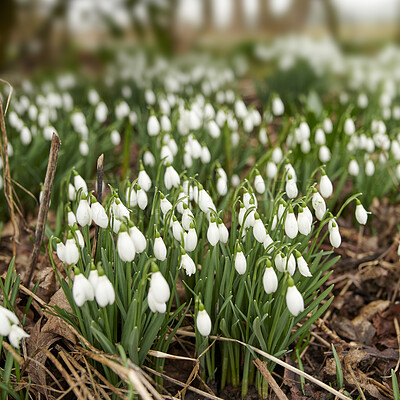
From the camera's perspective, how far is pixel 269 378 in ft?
A: 6.41

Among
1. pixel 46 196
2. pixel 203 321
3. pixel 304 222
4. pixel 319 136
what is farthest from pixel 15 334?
pixel 319 136

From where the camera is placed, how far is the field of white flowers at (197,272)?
6.01 feet

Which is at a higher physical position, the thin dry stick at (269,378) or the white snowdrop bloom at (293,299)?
the white snowdrop bloom at (293,299)

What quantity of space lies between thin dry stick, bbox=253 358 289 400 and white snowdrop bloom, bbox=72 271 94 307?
76 cm

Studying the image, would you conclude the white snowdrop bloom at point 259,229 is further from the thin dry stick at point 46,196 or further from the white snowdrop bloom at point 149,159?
the white snowdrop bloom at point 149,159

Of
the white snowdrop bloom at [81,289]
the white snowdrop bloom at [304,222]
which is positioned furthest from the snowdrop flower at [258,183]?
the white snowdrop bloom at [81,289]

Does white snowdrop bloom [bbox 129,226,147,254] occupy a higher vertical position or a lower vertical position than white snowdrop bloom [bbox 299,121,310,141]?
higher

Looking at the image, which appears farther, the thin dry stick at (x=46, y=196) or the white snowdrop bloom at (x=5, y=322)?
the thin dry stick at (x=46, y=196)

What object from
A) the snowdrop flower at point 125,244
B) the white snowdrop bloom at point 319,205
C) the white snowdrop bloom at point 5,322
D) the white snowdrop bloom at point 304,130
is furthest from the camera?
the white snowdrop bloom at point 304,130

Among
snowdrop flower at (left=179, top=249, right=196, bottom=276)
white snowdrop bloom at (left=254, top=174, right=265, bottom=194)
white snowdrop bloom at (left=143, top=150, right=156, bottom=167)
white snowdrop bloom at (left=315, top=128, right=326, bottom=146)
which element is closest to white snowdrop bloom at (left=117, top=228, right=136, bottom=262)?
snowdrop flower at (left=179, top=249, right=196, bottom=276)

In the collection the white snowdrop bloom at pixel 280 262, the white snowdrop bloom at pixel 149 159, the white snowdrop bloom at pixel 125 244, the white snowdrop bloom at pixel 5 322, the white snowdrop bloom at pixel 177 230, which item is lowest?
the white snowdrop bloom at pixel 149 159

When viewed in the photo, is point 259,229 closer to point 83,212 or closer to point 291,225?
point 291,225

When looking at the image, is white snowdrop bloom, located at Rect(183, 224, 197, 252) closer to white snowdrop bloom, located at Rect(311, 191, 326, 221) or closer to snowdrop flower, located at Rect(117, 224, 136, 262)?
snowdrop flower, located at Rect(117, 224, 136, 262)

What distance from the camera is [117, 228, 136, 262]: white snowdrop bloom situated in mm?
1678
